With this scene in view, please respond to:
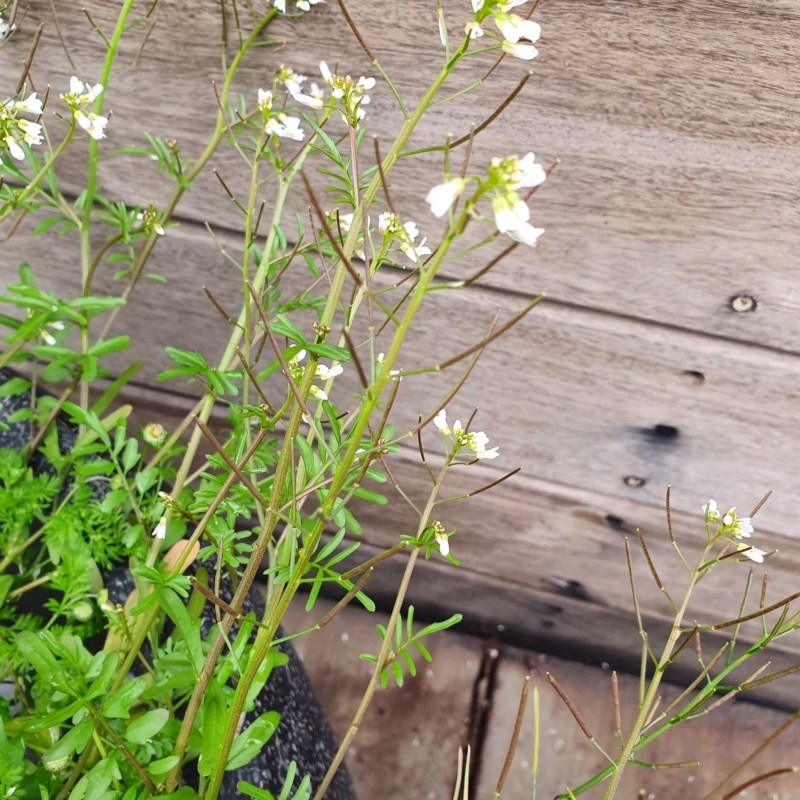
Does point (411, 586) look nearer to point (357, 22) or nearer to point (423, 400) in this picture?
A: point (423, 400)

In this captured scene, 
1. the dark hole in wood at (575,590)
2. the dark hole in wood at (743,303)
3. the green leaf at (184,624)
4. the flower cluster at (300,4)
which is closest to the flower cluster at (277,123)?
the flower cluster at (300,4)

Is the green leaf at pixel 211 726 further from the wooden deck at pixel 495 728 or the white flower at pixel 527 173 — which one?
the wooden deck at pixel 495 728

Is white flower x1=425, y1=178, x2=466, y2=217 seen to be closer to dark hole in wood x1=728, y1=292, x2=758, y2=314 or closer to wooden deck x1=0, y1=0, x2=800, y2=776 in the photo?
wooden deck x1=0, y1=0, x2=800, y2=776

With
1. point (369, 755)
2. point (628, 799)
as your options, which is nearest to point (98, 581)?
point (369, 755)

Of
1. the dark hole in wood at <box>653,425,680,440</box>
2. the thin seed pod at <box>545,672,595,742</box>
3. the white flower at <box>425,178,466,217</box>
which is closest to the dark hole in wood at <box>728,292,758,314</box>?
the dark hole in wood at <box>653,425,680,440</box>

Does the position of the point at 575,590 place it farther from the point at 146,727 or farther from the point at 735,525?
the point at 146,727

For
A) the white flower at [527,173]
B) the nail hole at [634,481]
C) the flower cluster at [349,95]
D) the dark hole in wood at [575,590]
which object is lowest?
the dark hole in wood at [575,590]
